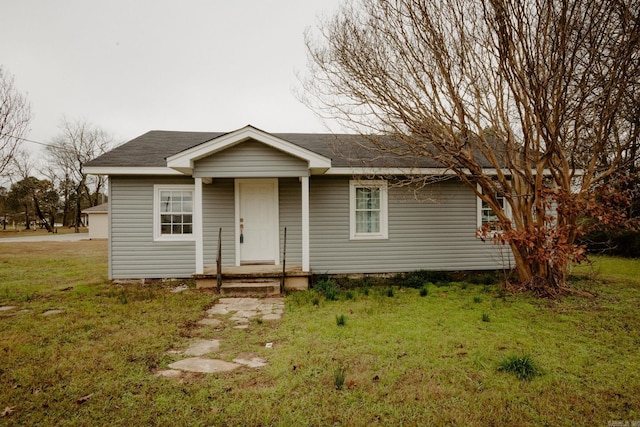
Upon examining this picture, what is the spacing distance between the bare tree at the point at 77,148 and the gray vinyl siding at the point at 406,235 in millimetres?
39658

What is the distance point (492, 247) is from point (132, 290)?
31.3 feet

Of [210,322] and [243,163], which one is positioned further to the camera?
[243,163]

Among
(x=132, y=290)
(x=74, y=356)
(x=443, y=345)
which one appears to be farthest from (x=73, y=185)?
(x=443, y=345)

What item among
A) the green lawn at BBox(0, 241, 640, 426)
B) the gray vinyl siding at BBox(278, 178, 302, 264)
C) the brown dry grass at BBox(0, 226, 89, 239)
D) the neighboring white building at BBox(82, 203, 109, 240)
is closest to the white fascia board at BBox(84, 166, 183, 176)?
the gray vinyl siding at BBox(278, 178, 302, 264)

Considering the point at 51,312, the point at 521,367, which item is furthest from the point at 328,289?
the point at 51,312

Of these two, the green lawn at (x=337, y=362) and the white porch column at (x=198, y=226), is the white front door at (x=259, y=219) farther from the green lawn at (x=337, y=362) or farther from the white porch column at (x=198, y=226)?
the green lawn at (x=337, y=362)

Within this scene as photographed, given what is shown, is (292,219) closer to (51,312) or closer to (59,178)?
(51,312)

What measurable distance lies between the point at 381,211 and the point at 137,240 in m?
6.58

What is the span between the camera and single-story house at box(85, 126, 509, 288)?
8.75m

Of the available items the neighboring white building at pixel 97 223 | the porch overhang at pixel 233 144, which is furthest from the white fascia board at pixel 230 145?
the neighboring white building at pixel 97 223

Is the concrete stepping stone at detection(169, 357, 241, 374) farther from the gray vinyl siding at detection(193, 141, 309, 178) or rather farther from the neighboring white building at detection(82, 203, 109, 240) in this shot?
the neighboring white building at detection(82, 203, 109, 240)

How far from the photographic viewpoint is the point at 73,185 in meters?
41.5

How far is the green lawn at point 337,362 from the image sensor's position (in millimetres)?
2936

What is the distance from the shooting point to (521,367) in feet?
12.0
